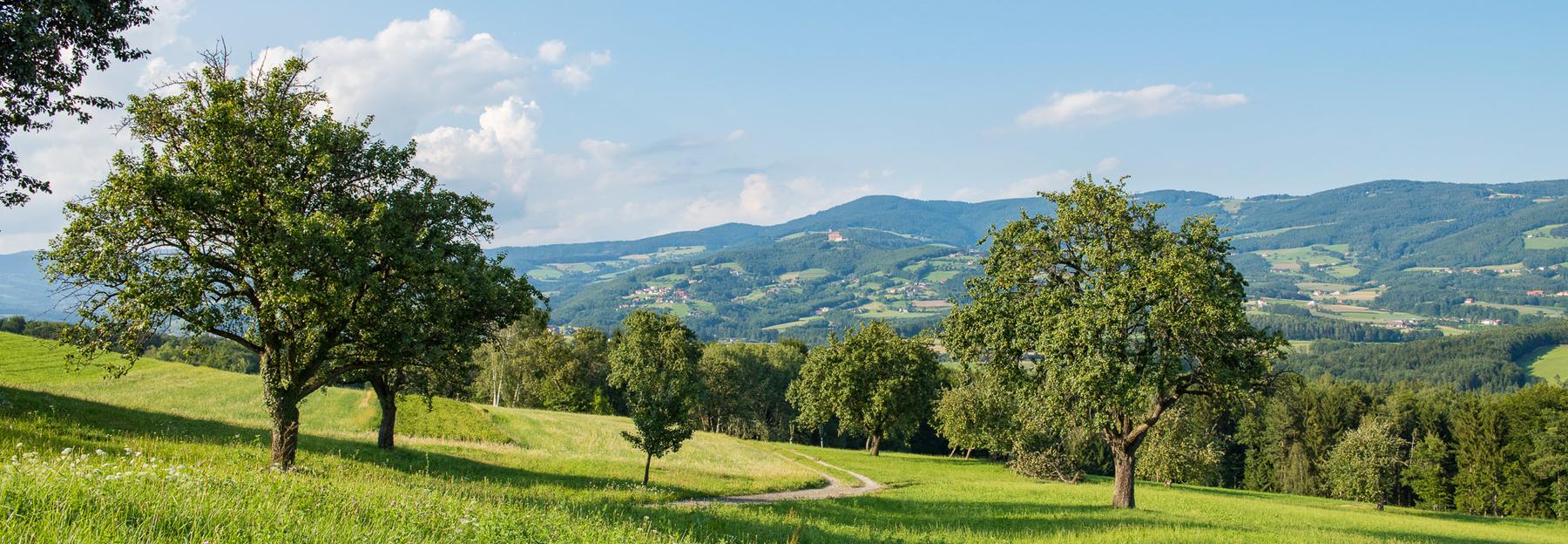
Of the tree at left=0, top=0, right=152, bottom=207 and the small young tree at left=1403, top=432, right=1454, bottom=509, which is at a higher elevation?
the tree at left=0, top=0, right=152, bottom=207

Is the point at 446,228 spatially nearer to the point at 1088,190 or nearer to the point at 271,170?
the point at 271,170

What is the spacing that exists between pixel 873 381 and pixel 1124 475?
47.1 meters

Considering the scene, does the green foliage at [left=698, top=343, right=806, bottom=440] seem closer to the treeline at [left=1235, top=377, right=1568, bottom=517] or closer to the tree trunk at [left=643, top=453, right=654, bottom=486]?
the tree trunk at [left=643, top=453, right=654, bottom=486]

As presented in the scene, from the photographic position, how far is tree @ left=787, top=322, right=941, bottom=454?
72625 mm

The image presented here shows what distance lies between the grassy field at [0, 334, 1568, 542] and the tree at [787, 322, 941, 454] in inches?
451

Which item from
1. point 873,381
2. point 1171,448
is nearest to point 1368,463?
point 1171,448

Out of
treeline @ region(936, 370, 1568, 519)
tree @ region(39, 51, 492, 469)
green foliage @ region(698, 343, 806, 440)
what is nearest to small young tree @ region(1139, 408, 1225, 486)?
treeline @ region(936, 370, 1568, 519)

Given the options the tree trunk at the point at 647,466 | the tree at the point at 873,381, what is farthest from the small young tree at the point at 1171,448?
the tree trunk at the point at 647,466

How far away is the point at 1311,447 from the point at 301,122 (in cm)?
11280

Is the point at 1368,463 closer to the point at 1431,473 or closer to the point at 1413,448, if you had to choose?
the point at 1431,473

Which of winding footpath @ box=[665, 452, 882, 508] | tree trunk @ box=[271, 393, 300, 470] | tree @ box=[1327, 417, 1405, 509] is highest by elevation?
tree trunk @ box=[271, 393, 300, 470]

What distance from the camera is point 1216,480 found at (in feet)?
341

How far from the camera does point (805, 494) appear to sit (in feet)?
110

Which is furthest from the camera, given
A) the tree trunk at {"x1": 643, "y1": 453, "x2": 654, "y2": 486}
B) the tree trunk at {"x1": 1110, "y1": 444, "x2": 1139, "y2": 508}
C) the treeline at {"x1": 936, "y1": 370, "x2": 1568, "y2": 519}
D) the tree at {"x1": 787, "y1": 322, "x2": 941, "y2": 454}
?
the tree at {"x1": 787, "y1": 322, "x2": 941, "y2": 454}
